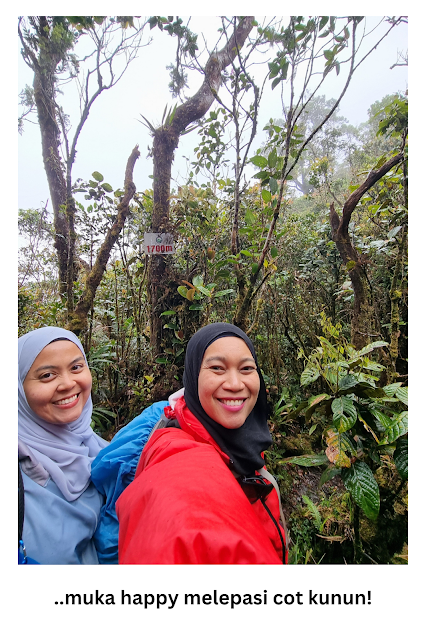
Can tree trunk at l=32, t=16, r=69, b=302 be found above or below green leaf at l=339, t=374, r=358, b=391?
above

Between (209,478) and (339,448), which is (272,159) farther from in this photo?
(209,478)

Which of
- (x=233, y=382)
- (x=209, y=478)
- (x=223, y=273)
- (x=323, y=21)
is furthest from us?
(x=223, y=273)

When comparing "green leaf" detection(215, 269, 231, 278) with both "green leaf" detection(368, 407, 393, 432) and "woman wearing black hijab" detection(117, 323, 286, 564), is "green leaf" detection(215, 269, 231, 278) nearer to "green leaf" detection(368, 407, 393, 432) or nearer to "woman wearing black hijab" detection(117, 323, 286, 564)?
"woman wearing black hijab" detection(117, 323, 286, 564)

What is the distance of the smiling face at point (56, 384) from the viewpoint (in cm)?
110

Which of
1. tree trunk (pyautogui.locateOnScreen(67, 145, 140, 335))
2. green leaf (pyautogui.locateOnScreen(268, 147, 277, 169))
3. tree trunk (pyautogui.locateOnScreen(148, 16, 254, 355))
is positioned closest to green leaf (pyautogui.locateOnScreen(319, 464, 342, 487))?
green leaf (pyautogui.locateOnScreen(268, 147, 277, 169))

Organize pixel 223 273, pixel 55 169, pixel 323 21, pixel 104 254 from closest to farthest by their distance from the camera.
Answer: pixel 323 21 → pixel 223 273 → pixel 104 254 → pixel 55 169

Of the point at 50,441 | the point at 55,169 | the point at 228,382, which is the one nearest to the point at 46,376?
the point at 50,441

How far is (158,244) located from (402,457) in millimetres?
2204

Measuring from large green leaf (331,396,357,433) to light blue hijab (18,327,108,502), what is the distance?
3.52 ft

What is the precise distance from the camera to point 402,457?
1032 mm

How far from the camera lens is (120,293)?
2.94 metres

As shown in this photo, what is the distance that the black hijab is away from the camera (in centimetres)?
101
